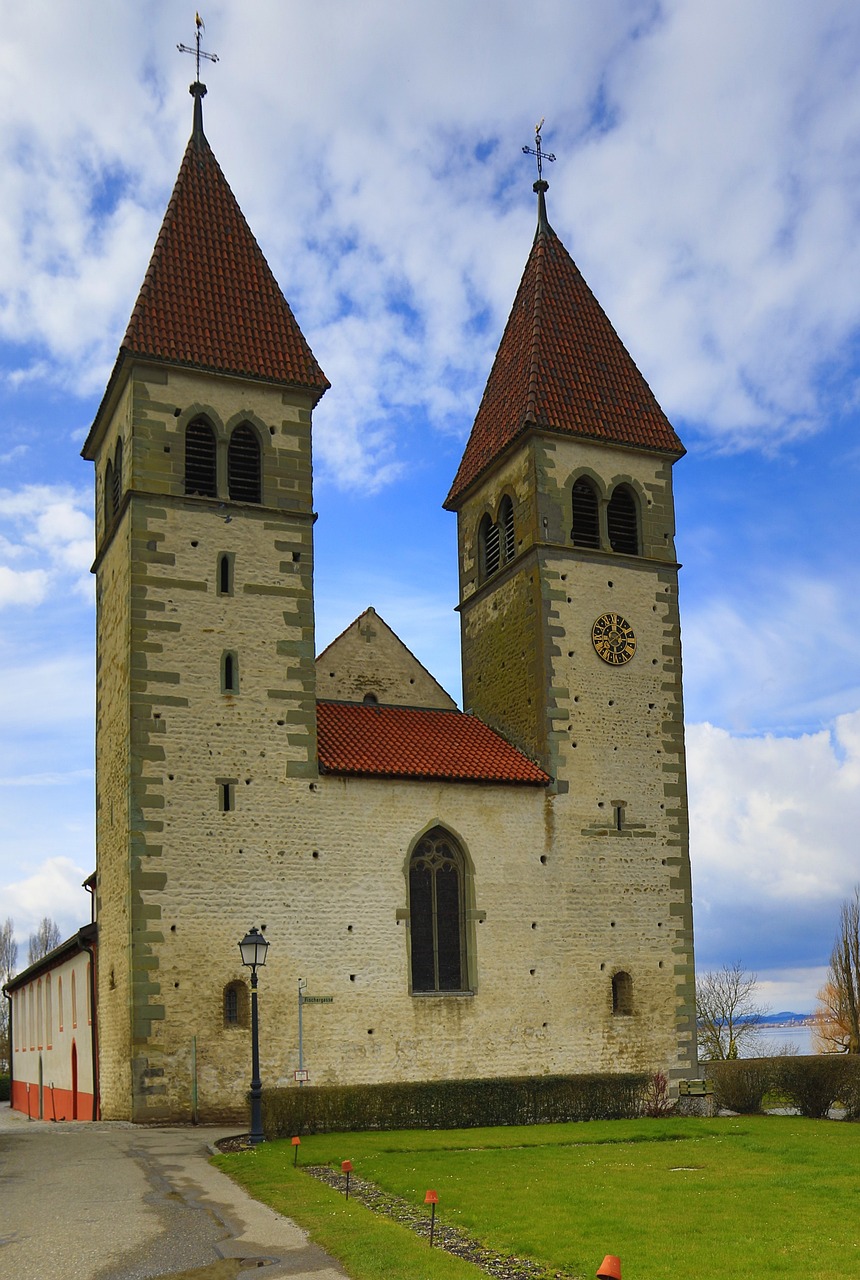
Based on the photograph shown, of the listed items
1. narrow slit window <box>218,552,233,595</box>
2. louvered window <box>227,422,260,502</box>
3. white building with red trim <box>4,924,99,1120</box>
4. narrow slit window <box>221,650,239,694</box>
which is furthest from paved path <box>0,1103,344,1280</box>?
louvered window <box>227,422,260,502</box>

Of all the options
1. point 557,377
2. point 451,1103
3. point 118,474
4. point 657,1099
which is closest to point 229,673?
point 118,474

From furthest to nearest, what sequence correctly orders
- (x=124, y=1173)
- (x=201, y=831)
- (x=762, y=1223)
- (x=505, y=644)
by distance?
(x=505, y=644) → (x=201, y=831) → (x=124, y=1173) → (x=762, y=1223)

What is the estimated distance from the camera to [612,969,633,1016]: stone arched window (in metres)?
26.4

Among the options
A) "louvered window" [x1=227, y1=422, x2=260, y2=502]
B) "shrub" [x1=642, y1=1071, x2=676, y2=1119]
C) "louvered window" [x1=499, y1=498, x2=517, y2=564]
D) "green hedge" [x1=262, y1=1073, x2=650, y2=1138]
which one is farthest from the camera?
"louvered window" [x1=499, y1=498, x2=517, y2=564]

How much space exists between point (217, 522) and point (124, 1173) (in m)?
13.4

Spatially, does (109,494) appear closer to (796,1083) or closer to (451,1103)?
(451,1103)

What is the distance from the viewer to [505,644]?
97.1 ft

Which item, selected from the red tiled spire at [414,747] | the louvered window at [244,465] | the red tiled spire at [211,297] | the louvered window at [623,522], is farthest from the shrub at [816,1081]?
the red tiled spire at [211,297]

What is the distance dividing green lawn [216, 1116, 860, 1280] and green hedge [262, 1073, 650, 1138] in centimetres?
72

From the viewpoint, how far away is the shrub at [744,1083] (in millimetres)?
25219

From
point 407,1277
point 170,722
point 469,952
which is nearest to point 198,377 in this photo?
point 170,722

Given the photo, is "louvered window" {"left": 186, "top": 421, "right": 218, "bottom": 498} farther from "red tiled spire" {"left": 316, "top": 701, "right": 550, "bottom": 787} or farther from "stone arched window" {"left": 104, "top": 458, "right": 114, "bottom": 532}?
"red tiled spire" {"left": 316, "top": 701, "right": 550, "bottom": 787}

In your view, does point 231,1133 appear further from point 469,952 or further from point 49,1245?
point 49,1245

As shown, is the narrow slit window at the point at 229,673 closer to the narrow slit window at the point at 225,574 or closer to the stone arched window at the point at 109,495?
the narrow slit window at the point at 225,574
